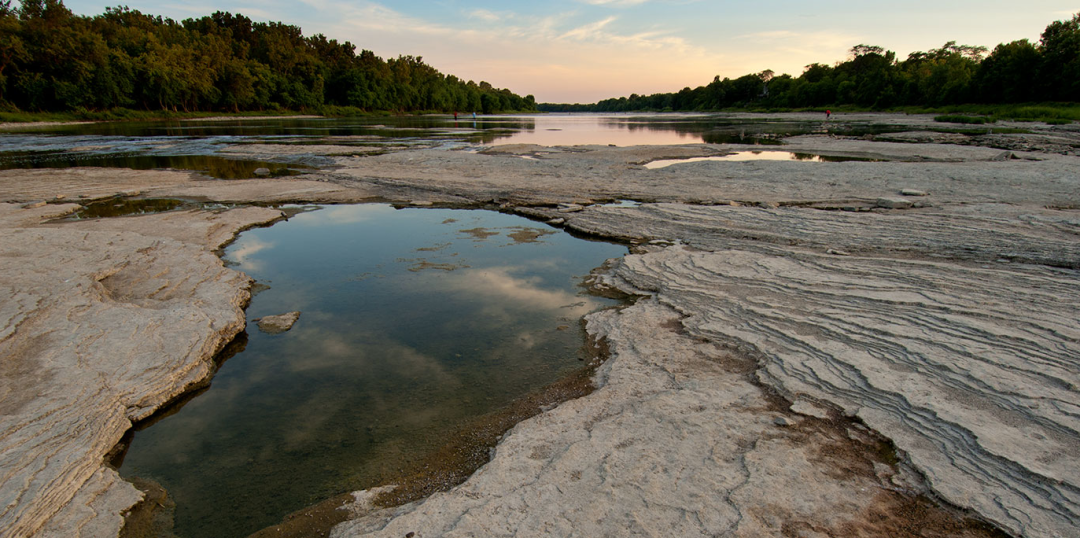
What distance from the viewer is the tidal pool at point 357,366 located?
11.4ft

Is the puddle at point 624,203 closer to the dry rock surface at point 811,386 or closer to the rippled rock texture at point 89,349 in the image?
the dry rock surface at point 811,386

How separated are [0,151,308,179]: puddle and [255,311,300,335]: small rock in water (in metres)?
12.4

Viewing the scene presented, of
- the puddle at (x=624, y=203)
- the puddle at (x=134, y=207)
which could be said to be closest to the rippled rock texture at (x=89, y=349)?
the puddle at (x=134, y=207)

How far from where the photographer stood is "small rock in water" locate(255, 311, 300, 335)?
5766 mm

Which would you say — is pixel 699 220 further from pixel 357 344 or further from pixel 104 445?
pixel 104 445

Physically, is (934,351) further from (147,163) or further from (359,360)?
(147,163)

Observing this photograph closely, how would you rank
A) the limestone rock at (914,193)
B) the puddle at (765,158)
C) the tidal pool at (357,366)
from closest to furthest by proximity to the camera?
the tidal pool at (357,366) < the limestone rock at (914,193) < the puddle at (765,158)

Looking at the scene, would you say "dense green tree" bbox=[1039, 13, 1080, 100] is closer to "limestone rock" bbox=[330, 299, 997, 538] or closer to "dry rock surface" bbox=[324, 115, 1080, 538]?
"dry rock surface" bbox=[324, 115, 1080, 538]

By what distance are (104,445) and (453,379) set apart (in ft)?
8.60

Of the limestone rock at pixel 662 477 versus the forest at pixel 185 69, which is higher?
the forest at pixel 185 69

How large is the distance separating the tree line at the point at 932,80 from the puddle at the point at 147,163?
6723 cm

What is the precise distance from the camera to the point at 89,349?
451 centimetres

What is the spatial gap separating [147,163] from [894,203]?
25.5 meters

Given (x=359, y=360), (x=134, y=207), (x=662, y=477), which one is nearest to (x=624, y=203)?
(x=359, y=360)
